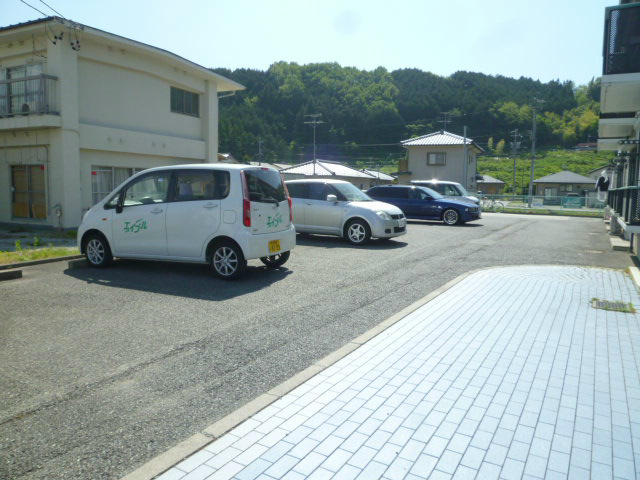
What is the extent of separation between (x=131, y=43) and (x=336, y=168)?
32.3 m

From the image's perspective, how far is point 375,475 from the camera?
270 centimetres

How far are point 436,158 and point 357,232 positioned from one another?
121 ft

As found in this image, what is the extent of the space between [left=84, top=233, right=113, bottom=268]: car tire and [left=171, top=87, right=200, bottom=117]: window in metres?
11.8

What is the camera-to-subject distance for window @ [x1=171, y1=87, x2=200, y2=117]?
19328 millimetres

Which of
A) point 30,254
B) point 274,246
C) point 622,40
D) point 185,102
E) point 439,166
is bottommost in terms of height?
point 30,254

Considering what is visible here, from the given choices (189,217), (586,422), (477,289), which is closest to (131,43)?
(189,217)

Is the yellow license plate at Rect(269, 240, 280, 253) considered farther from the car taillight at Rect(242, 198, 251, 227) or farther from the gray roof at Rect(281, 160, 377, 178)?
the gray roof at Rect(281, 160, 377, 178)

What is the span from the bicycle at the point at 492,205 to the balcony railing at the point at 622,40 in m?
29.0

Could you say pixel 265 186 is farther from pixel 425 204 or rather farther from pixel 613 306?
pixel 425 204

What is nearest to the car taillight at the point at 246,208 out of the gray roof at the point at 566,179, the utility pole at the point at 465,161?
the utility pole at the point at 465,161

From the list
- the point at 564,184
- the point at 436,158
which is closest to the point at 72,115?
the point at 436,158

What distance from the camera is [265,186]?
818 centimetres

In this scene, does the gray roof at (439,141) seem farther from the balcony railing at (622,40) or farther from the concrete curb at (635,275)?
the concrete curb at (635,275)

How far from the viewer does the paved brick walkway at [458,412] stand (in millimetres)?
2812
